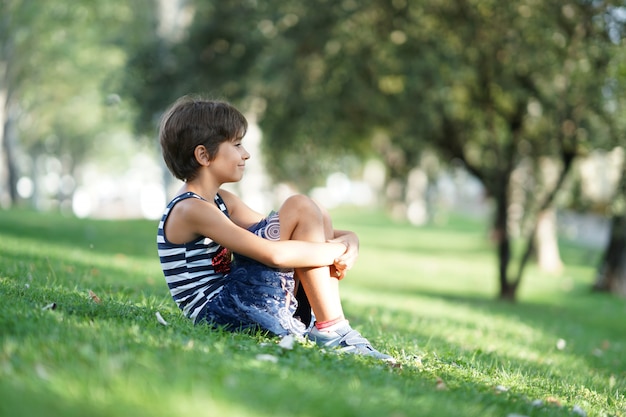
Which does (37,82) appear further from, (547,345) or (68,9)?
(547,345)

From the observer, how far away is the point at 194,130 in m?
4.39

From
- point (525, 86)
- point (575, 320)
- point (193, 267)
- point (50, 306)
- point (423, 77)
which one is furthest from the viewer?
point (525, 86)

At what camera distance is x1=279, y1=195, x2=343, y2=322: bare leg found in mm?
4266

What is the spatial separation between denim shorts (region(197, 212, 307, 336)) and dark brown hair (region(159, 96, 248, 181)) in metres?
0.55

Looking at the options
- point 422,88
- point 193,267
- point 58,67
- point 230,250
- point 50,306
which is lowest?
point 50,306

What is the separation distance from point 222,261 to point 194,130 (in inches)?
31.3

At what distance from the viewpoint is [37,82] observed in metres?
32.8

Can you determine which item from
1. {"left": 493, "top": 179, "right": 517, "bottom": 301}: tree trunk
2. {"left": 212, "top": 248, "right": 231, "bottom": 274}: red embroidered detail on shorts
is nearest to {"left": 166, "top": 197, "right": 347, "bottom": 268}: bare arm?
{"left": 212, "top": 248, "right": 231, "bottom": 274}: red embroidered detail on shorts

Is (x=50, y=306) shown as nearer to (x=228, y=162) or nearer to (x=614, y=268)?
(x=228, y=162)

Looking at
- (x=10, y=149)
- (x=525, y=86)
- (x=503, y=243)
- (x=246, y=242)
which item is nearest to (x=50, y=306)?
(x=246, y=242)

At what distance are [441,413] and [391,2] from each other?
12112 mm

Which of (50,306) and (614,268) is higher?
(50,306)

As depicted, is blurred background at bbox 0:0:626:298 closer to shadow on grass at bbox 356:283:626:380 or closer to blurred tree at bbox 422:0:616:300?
blurred tree at bbox 422:0:616:300

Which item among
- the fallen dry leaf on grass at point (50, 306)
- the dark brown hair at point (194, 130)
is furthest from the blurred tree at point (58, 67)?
the fallen dry leaf on grass at point (50, 306)
